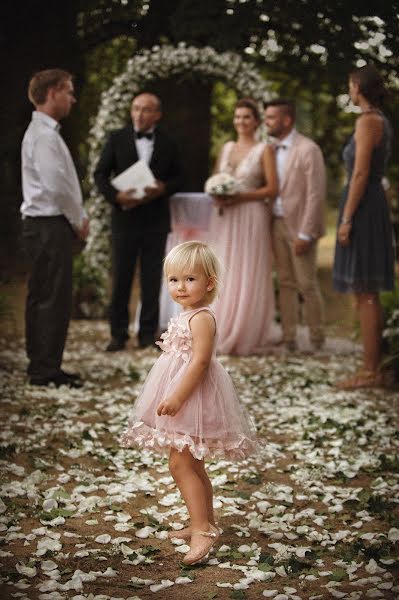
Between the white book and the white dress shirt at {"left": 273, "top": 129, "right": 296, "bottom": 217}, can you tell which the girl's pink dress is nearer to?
the white book

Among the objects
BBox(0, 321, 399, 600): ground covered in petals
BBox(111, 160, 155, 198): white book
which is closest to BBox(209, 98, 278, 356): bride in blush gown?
BBox(111, 160, 155, 198): white book

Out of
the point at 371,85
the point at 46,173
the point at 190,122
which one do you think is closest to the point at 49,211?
the point at 46,173

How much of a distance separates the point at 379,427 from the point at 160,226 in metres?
2.97

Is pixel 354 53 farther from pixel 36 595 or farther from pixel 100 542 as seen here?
pixel 36 595

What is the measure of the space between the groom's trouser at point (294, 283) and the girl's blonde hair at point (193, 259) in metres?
4.10

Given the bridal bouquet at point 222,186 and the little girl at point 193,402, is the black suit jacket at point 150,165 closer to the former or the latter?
the bridal bouquet at point 222,186

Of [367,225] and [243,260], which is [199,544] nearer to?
[367,225]

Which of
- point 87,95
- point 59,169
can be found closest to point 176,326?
point 59,169

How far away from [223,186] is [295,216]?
2.16 feet

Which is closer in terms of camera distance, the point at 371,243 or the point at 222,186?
the point at 371,243

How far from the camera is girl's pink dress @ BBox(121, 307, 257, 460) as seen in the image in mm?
3004

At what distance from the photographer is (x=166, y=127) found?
9.47 meters

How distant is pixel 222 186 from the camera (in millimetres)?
6891

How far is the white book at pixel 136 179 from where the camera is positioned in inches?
271
